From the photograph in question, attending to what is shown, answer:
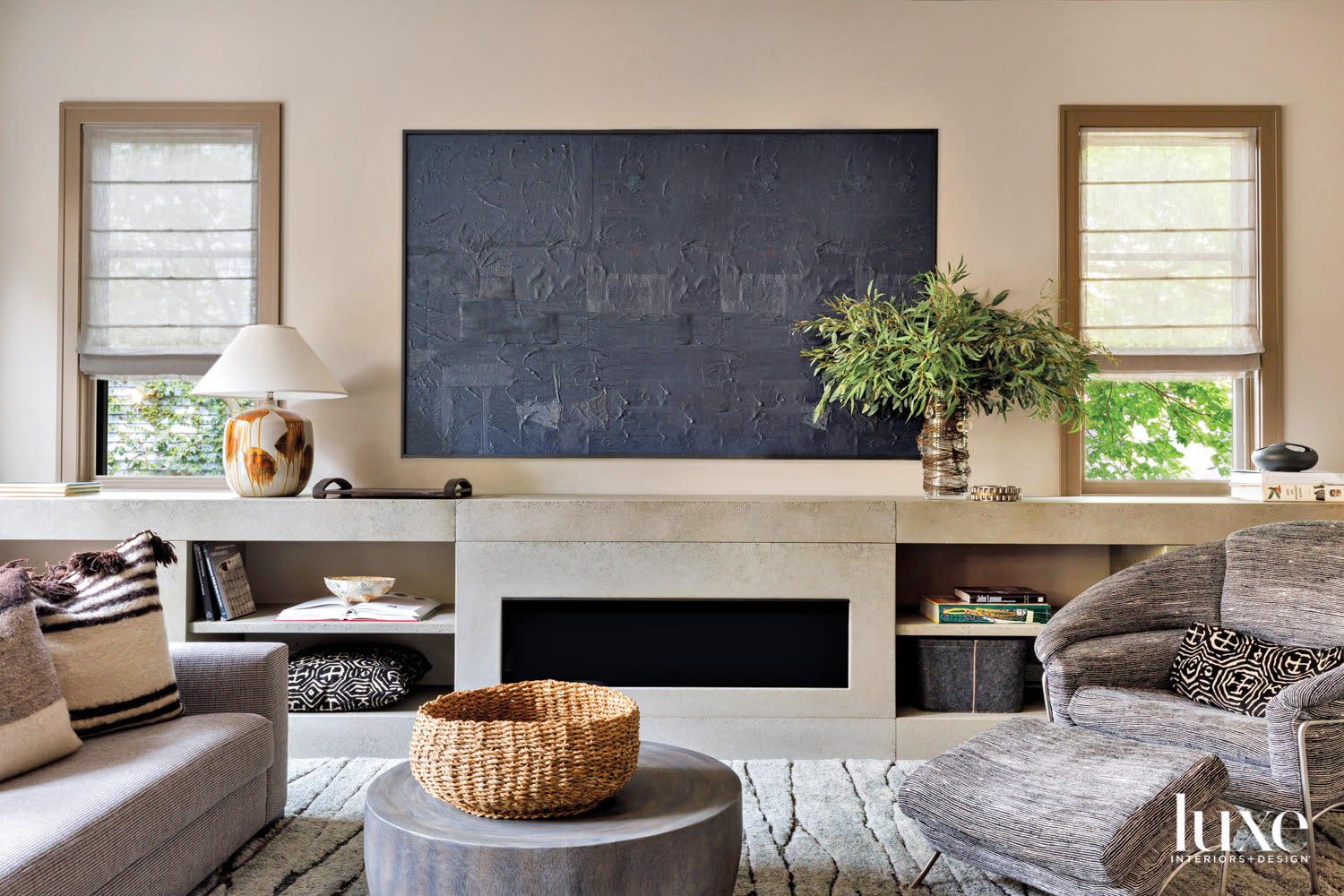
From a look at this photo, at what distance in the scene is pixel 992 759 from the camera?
6.79ft

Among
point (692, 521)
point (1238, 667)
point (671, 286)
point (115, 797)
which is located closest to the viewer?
point (115, 797)

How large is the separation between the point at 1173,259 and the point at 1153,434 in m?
0.67

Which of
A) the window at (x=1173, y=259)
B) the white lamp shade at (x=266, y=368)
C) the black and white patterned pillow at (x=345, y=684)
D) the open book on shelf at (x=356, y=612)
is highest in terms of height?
the window at (x=1173, y=259)

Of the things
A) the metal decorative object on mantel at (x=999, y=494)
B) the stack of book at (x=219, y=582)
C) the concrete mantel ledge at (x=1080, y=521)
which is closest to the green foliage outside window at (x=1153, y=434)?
the concrete mantel ledge at (x=1080, y=521)

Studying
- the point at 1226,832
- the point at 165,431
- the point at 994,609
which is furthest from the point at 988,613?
the point at 165,431

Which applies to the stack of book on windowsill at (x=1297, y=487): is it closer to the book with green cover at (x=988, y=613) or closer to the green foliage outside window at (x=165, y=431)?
the book with green cover at (x=988, y=613)

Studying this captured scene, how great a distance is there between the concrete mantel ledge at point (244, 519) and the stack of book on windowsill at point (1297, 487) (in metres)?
2.75

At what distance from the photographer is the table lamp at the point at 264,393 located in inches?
123

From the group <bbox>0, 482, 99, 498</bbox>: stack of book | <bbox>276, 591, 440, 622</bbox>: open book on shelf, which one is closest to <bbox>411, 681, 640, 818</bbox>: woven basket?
<bbox>276, 591, 440, 622</bbox>: open book on shelf

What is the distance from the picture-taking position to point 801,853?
2.27m

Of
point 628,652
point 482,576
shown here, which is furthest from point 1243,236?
point 482,576

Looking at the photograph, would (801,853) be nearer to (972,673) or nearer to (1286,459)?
(972,673)

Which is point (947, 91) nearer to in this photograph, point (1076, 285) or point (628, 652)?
point (1076, 285)

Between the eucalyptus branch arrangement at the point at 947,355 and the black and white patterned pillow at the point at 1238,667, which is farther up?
the eucalyptus branch arrangement at the point at 947,355
